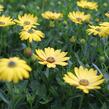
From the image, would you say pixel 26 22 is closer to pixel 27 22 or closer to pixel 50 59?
pixel 27 22

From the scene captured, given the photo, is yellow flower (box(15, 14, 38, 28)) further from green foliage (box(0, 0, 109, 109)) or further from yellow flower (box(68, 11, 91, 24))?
yellow flower (box(68, 11, 91, 24))

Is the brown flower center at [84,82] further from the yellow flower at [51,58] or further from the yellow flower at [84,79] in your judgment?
the yellow flower at [51,58]

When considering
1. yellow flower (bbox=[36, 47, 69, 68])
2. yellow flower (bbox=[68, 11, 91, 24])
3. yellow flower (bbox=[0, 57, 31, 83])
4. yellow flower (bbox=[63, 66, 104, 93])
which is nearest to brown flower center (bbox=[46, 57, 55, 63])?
yellow flower (bbox=[36, 47, 69, 68])

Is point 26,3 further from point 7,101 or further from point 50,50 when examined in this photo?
point 7,101

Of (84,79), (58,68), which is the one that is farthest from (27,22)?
(84,79)

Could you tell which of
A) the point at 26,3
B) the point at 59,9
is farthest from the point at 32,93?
the point at 26,3

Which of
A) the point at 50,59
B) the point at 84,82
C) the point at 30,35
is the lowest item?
the point at 84,82

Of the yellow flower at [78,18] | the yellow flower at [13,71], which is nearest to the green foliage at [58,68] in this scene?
the yellow flower at [78,18]
